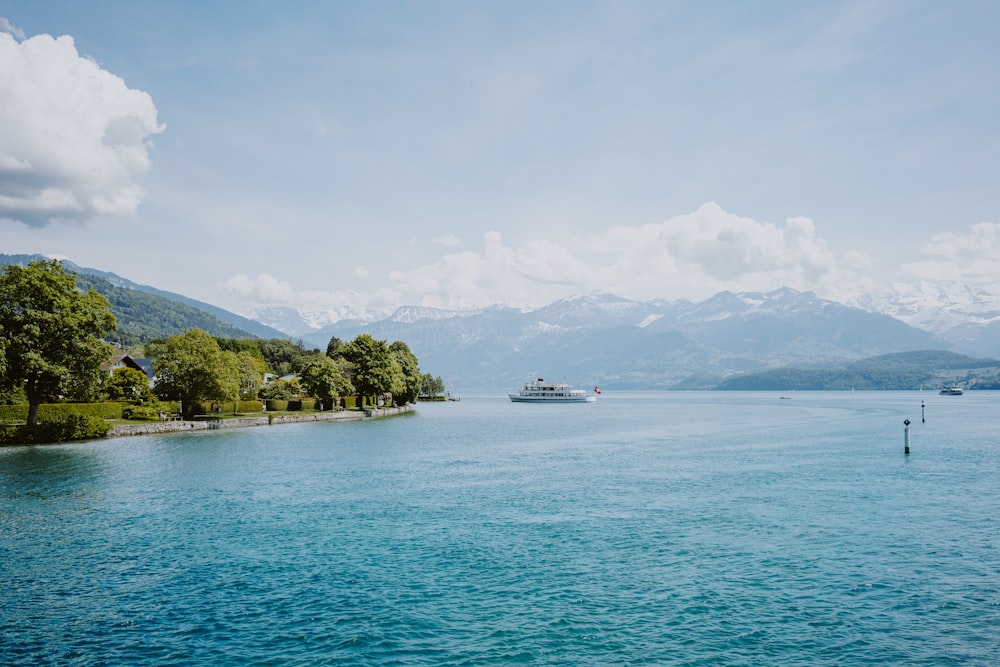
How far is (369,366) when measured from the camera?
13812 cm

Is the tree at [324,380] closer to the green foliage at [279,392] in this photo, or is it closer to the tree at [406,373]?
the green foliage at [279,392]

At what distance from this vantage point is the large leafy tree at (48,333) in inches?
2633

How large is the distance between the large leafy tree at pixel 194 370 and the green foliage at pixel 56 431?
1755cm

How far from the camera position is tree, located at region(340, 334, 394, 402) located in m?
138

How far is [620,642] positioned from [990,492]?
120 feet

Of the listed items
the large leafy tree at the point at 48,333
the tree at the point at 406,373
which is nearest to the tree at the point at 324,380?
the tree at the point at 406,373

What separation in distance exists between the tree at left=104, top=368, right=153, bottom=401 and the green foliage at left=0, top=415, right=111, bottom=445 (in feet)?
69.1

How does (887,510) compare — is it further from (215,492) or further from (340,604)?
(215,492)

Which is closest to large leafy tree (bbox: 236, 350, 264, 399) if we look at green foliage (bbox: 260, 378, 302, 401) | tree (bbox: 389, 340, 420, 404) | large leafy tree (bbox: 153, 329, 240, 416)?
green foliage (bbox: 260, 378, 302, 401)

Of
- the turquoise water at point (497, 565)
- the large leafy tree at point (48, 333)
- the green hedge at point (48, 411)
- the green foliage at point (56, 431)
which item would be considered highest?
the large leafy tree at point (48, 333)

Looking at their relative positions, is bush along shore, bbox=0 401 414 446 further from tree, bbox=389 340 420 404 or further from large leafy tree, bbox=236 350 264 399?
tree, bbox=389 340 420 404

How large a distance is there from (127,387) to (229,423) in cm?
1637

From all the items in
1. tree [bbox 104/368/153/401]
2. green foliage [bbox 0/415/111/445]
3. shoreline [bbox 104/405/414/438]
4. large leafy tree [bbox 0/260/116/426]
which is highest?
large leafy tree [bbox 0/260/116/426]

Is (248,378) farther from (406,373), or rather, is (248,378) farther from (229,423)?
(406,373)
